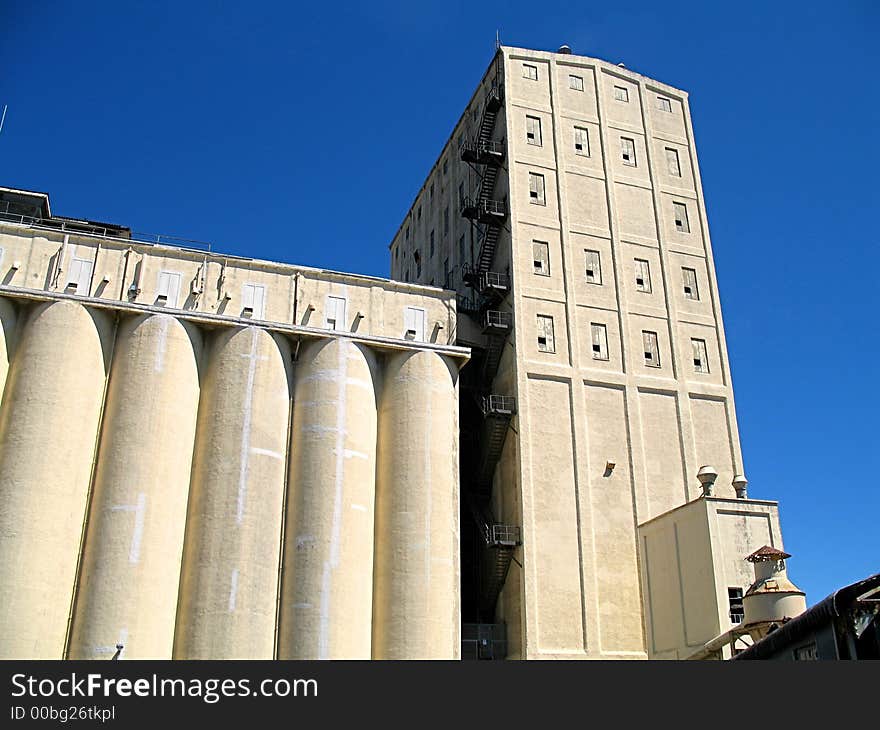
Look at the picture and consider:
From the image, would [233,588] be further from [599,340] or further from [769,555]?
[599,340]

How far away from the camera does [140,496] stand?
35.9 m

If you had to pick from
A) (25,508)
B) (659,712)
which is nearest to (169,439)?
(25,508)

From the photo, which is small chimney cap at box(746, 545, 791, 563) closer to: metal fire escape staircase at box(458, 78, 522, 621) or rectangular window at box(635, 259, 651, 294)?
metal fire escape staircase at box(458, 78, 522, 621)

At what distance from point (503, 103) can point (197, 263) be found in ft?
63.7

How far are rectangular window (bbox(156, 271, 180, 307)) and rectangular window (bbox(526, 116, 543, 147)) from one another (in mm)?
20461

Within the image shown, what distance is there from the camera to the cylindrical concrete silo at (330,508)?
36281 millimetres

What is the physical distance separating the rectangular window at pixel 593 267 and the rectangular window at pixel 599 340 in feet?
8.55

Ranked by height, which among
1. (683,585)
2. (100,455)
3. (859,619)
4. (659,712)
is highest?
(100,455)

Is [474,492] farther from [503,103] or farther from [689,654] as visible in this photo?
[503,103]

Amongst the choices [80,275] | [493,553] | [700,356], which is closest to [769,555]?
[493,553]

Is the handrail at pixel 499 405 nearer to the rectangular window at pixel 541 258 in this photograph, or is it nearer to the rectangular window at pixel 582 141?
the rectangular window at pixel 541 258

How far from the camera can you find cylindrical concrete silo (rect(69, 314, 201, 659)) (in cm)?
3409

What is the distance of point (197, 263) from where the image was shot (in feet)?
138

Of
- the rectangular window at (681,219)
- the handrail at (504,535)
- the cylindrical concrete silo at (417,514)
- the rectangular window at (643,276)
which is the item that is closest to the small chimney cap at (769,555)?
the handrail at (504,535)
